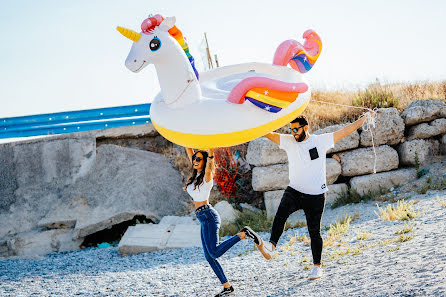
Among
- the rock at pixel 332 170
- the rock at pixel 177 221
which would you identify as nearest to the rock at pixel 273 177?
the rock at pixel 332 170

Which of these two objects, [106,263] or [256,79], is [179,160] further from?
[256,79]

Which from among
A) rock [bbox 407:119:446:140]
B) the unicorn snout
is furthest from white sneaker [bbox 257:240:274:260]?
rock [bbox 407:119:446:140]

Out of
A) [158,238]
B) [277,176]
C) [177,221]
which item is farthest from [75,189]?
[277,176]

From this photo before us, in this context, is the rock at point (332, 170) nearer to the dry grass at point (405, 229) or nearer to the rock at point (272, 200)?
the rock at point (272, 200)

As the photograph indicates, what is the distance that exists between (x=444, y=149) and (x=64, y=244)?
8777mm

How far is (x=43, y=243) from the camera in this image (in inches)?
440

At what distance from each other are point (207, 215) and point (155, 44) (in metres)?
1.91

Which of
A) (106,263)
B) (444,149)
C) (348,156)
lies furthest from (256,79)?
(444,149)

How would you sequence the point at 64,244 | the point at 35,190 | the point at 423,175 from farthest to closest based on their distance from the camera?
1. the point at 35,190
2. the point at 64,244
3. the point at 423,175

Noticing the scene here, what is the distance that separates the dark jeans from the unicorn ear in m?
2.27

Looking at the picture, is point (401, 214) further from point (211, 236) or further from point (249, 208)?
point (211, 236)

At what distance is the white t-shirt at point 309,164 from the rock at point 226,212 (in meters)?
4.41

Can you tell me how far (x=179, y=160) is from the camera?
12648 millimetres

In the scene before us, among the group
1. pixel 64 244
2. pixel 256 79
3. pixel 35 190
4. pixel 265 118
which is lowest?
pixel 64 244
